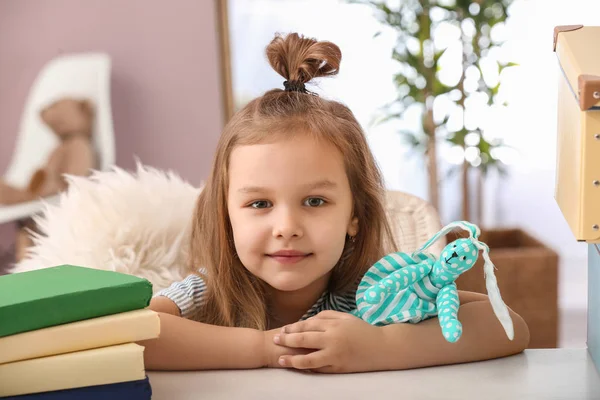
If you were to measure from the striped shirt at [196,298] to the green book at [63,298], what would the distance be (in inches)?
12.3

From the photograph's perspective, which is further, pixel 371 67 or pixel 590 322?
pixel 371 67

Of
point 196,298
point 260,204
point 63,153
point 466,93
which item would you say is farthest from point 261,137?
point 63,153

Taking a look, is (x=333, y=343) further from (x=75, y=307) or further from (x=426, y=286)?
(x=75, y=307)

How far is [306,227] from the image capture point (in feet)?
3.00

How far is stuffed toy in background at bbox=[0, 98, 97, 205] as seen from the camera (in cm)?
296

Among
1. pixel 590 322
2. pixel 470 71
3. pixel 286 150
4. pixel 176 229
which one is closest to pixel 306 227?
pixel 286 150

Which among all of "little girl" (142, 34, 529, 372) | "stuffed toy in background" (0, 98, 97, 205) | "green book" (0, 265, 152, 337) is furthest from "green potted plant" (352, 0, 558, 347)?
"green book" (0, 265, 152, 337)

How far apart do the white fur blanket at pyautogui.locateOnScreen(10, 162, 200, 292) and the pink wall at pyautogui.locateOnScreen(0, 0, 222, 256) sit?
2118 millimetres

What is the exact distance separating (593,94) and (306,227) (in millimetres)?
399

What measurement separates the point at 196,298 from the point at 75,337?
410 millimetres

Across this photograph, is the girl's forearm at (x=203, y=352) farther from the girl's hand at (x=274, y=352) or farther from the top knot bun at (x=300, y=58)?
the top knot bun at (x=300, y=58)

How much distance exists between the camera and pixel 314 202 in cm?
94

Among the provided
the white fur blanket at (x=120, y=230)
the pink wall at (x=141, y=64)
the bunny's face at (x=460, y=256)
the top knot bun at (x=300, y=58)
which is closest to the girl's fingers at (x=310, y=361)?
the bunny's face at (x=460, y=256)

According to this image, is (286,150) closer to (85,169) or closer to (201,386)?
(201,386)
